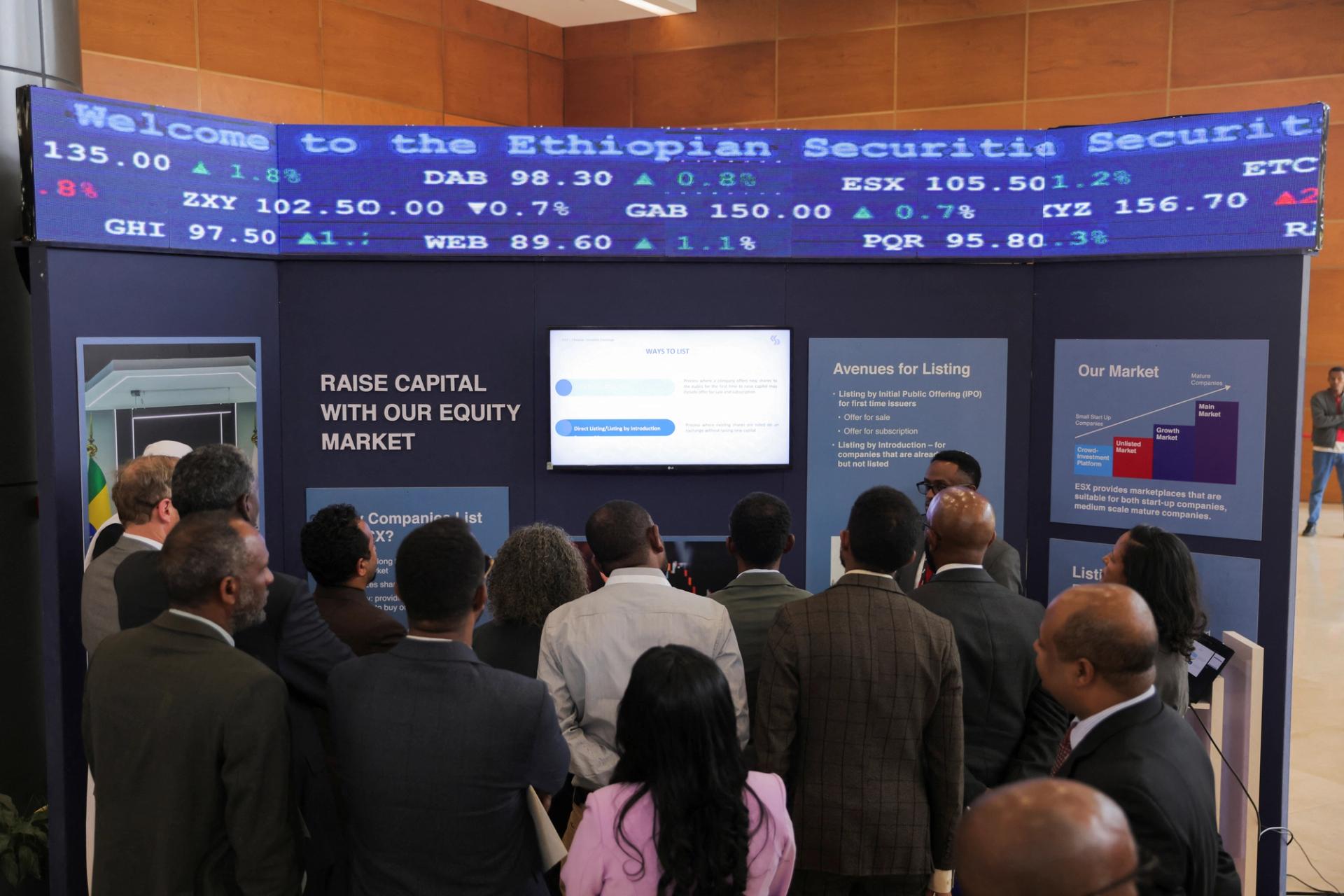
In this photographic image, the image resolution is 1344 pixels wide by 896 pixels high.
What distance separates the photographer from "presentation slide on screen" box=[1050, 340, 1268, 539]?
3885 mm

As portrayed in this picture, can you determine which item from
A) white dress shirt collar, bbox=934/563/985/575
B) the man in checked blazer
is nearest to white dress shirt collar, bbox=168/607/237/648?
the man in checked blazer

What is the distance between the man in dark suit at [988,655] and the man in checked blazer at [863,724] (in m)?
0.25

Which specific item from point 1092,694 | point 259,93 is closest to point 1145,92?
point 259,93

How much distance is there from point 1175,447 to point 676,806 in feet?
10.0

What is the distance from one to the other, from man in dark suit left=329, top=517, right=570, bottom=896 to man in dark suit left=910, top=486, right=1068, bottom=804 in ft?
3.53

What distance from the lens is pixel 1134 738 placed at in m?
1.69

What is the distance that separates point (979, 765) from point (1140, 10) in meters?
8.24

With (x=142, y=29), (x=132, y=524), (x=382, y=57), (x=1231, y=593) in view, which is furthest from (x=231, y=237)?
(x=382, y=57)

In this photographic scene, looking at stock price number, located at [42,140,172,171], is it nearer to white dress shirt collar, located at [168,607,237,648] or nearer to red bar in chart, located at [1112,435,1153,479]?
white dress shirt collar, located at [168,607,237,648]

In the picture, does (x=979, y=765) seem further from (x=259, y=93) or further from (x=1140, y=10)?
(x=1140, y=10)

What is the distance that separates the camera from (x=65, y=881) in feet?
11.3

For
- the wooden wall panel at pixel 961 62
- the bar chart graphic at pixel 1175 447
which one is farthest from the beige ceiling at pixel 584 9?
the bar chart graphic at pixel 1175 447

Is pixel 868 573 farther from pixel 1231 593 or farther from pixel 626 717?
pixel 1231 593

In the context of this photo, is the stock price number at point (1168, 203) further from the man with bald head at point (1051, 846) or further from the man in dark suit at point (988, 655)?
the man with bald head at point (1051, 846)
